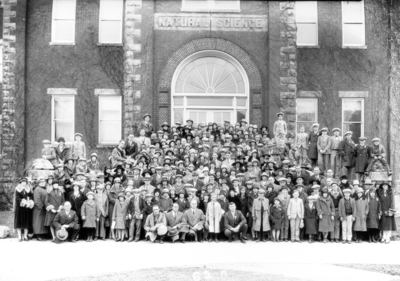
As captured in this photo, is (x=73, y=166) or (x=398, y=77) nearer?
(x=73, y=166)

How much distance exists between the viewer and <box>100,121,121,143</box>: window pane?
2344 cm

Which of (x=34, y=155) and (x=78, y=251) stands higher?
(x=34, y=155)

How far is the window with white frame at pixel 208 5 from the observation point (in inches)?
926

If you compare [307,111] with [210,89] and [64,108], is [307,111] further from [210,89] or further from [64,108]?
[64,108]

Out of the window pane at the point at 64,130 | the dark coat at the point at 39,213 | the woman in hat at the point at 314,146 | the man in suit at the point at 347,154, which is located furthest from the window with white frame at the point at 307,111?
the dark coat at the point at 39,213

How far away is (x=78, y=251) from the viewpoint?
13.6 m

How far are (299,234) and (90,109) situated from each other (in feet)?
36.1

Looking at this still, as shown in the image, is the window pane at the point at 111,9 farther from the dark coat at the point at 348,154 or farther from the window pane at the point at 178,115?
the dark coat at the point at 348,154

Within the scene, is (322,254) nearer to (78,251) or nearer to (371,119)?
(78,251)

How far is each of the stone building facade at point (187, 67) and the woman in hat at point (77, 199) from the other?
7.29 meters

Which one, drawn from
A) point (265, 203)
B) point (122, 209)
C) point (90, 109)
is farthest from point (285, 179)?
point (90, 109)

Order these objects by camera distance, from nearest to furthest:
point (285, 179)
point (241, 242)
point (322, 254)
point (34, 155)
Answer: point (322, 254), point (241, 242), point (285, 179), point (34, 155)

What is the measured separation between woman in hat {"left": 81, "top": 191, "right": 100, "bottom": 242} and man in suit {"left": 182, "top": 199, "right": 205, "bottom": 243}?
7.91 ft

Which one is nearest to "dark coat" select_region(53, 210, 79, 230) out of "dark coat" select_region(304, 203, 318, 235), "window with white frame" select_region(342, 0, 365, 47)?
"dark coat" select_region(304, 203, 318, 235)
